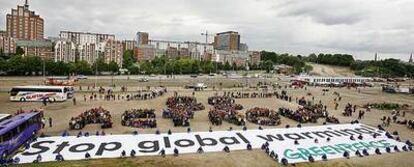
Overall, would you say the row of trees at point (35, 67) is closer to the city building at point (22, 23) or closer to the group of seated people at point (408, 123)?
the city building at point (22, 23)

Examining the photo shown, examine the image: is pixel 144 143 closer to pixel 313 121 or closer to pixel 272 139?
pixel 272 139

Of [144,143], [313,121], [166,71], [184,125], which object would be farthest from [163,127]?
[166,71]

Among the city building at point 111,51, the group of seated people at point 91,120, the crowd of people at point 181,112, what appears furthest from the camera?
the city building at point 111,51

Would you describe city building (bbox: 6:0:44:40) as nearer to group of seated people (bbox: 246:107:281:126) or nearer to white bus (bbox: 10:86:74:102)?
white bus (bbox: 10:86:74:102)

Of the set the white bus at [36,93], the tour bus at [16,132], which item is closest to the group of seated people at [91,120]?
the tour bus at [16,132]

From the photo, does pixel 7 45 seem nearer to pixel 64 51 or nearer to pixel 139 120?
pixel 64 51

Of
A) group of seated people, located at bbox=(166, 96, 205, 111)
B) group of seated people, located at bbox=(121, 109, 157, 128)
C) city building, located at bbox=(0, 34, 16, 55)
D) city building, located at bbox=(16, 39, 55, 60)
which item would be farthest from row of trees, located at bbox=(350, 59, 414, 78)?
city building, located at bbox=(0, 34, 16, 55)

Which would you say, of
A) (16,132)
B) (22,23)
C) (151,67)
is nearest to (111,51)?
(151,67)
